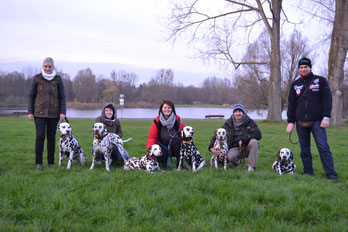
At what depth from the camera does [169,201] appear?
3623mm

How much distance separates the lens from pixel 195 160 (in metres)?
5.63

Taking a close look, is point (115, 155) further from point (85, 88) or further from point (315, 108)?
point (85, 88)

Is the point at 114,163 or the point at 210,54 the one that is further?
the point at 210,54

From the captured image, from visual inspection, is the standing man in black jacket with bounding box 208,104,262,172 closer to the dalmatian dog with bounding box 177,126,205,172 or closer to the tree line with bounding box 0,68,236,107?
the dalmatian dog with bounding box 177,126,205,172

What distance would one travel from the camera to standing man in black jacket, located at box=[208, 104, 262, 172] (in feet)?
18.8

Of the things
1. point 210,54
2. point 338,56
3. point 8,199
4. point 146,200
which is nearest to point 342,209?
point 146,200

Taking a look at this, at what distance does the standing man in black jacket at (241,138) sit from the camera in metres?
5.72

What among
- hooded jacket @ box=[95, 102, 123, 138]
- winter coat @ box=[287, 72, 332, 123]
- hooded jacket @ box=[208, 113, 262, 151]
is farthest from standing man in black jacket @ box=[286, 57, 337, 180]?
hooded jacket @ box=[95, 102, 123, 138]

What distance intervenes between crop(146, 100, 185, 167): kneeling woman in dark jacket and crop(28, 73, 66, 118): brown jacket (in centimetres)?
212

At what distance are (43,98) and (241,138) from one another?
14.0ft

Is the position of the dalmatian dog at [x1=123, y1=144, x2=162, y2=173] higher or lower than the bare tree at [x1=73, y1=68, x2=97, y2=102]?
lower

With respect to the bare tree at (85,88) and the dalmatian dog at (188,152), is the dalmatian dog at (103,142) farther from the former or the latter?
the bare tree at (85,88)

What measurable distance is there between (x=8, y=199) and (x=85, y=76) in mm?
89284

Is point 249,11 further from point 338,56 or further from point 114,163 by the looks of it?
point 114,163
